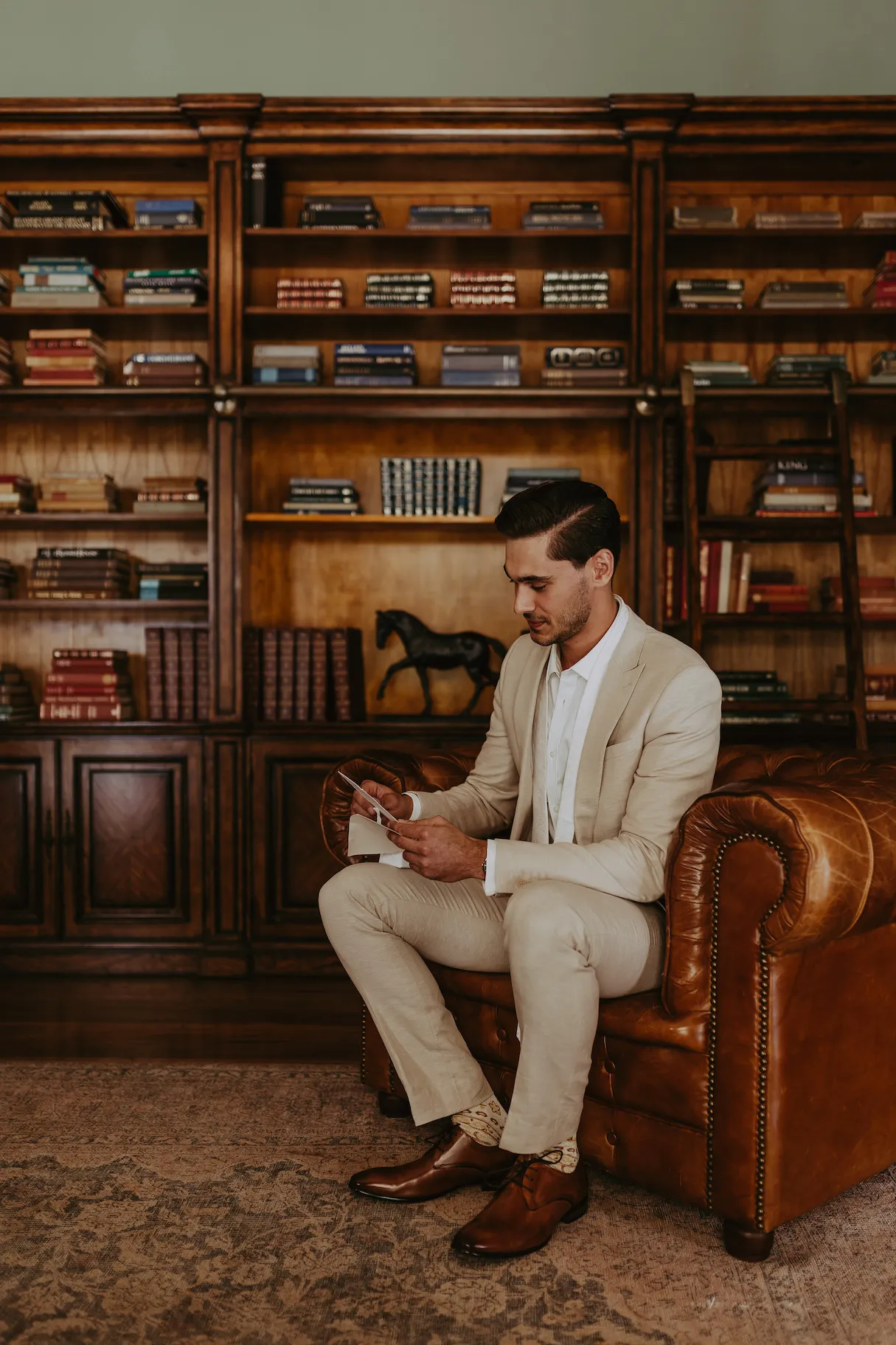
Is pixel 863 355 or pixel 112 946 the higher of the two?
pixel 863 355

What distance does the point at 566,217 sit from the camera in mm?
3525

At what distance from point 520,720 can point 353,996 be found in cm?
141

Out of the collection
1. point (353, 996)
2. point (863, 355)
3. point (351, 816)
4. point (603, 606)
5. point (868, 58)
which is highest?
point (868, 58)

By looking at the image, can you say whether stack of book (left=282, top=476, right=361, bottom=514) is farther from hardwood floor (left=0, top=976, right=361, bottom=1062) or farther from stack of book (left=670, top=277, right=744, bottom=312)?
hardwood floor (left=0, top=976, right=361, bottom=1062)

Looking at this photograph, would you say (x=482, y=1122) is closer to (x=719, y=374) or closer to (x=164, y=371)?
(x=719, y=374)

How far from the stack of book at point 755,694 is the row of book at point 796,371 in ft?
3.06

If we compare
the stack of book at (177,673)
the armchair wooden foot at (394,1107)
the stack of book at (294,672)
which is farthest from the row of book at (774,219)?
the armchair wooden foot at (394,1107)

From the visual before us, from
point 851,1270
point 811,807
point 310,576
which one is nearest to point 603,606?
point 811,807

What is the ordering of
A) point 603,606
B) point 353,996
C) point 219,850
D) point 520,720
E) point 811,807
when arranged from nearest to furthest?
point 811,807
point 603,606
point 520,720
point 353,996
point 219,850

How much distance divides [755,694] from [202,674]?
1.80 metres

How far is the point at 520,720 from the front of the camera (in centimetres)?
219

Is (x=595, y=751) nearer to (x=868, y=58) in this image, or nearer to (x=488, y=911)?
(x=488, y=911)

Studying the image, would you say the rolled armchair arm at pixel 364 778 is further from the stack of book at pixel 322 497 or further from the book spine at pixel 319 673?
the stack of book at pixel 322 497

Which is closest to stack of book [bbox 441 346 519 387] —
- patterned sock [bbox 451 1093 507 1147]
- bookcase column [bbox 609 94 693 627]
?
bookcase column [bbox 609 94 693 627]
